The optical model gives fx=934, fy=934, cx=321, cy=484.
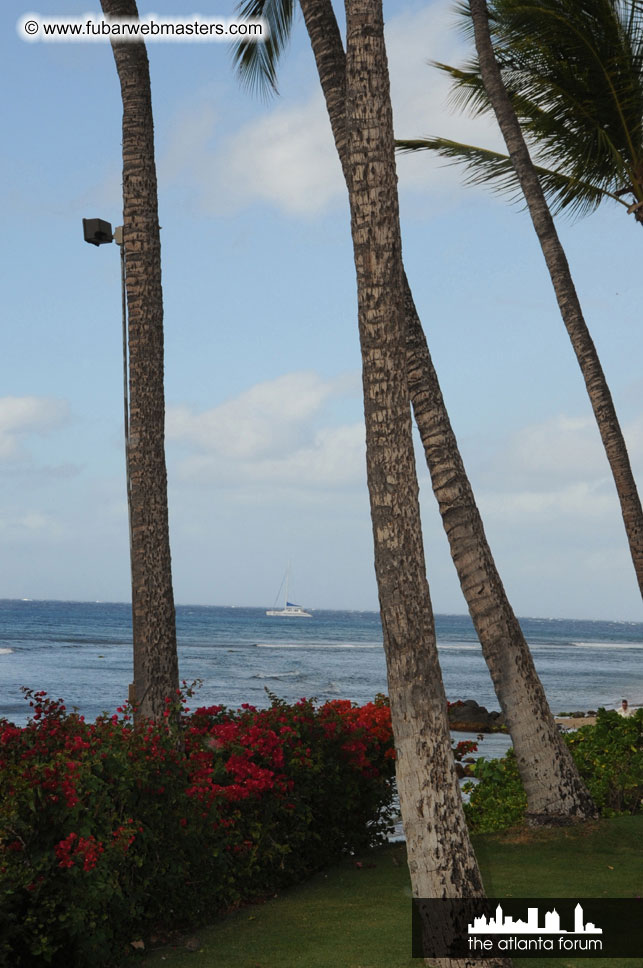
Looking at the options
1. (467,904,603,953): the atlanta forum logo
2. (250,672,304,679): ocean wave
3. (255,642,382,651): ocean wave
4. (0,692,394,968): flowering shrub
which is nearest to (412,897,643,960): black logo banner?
(467,904,603,953): the atlanta forum logo

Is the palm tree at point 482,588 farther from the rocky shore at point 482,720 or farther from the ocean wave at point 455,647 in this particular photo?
the ocean wave at point 455,647

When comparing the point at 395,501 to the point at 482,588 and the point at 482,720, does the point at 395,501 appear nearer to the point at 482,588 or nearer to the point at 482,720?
the point at 482,588

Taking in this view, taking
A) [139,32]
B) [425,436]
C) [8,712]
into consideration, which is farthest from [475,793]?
[8,712]

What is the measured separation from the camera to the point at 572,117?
13406mm

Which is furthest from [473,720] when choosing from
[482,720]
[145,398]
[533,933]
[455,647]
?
[455,647]

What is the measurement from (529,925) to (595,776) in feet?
16.1

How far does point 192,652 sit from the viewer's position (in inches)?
2297

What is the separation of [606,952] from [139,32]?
869 cm

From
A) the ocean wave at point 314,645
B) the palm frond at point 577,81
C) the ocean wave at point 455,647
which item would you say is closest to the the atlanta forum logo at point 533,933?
the palm frond at point 577,81

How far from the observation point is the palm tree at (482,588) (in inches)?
322

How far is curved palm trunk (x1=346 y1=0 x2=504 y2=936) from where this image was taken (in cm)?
486

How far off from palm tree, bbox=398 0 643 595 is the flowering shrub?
5180 mm

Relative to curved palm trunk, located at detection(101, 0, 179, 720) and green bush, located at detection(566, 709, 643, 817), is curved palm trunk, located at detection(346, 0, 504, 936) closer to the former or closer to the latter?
curved palm trunk, located at detection(101, 0, 179, 720)

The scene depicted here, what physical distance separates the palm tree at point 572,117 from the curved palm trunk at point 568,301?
1 centimetres
